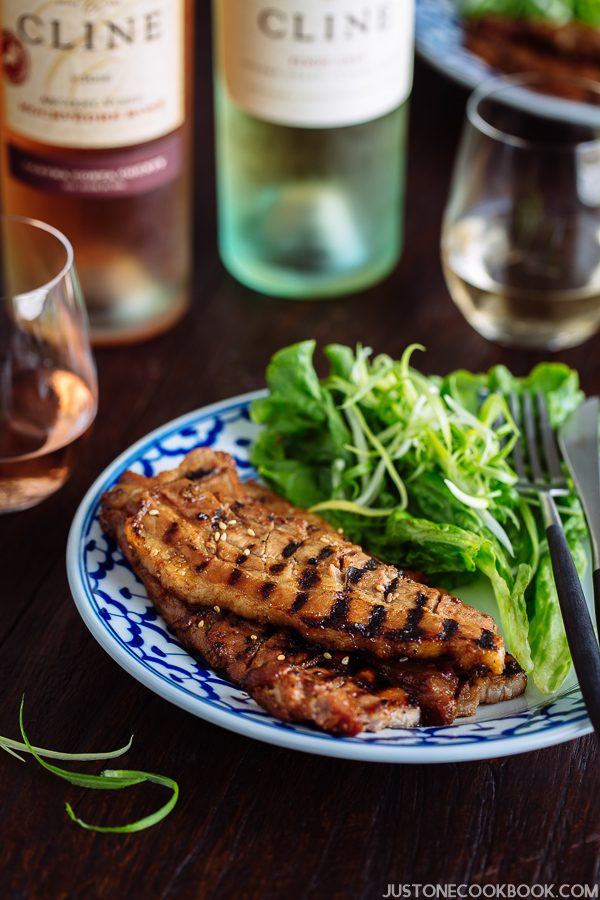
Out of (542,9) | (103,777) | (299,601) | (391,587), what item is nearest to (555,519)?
(391,587)

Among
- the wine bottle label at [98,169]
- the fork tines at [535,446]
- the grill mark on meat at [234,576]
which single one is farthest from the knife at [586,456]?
the wine bottle label at [98,169]

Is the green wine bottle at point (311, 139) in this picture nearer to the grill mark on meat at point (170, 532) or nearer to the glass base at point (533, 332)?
the glass base at point (533, 332)

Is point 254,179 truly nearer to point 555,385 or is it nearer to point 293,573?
point 555,385

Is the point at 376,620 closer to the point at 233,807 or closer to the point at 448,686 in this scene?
the point at 448,686

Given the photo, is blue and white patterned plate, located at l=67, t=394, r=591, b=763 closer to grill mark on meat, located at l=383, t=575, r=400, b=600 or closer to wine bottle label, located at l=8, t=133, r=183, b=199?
grill mark on meat, located at l=383, t=575, r=400, b=600

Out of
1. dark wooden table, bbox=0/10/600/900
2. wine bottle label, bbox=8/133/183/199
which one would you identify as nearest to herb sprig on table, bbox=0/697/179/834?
dark wooden table, bbox=0/10/600/900

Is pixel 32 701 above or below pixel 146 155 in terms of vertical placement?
below

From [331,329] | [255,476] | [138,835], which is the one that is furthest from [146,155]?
[138,835]
